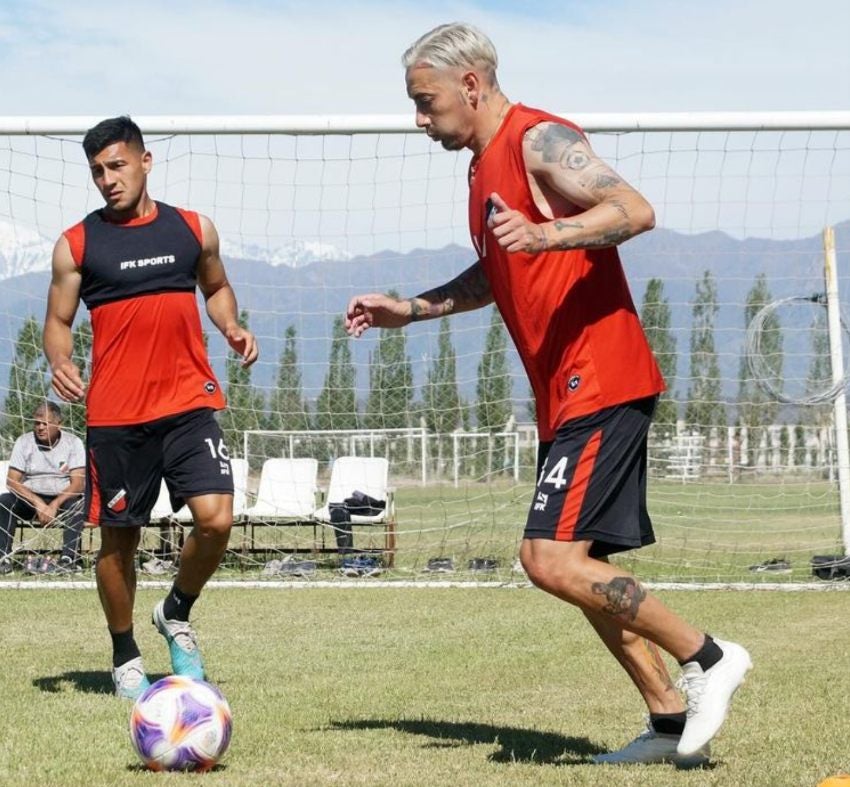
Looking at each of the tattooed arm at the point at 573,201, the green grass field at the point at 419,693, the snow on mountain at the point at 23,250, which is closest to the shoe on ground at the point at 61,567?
the green grass field at the point at 419,693

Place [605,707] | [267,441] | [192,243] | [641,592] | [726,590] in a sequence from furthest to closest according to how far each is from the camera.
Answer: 1. [267,441]
2. [726,590]
3. [192,243]
4. [605,707]
5. [641,592]

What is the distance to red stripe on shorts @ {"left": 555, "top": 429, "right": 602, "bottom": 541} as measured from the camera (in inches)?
195

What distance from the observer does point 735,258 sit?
43.3 ft

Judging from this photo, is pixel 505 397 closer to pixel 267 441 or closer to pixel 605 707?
pixel 267 441

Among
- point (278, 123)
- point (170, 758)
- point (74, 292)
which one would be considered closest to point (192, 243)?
point (74, 292)

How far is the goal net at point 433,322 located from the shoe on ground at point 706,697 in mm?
7523

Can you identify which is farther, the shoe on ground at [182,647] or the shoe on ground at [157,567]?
the shoe on ground at [157,567]

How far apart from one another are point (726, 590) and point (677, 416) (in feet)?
9.72

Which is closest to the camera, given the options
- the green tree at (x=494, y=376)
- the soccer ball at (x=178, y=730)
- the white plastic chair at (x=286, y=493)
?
the soccer ball at (x=178, y=730)

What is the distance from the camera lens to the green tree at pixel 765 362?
1355 centimetres

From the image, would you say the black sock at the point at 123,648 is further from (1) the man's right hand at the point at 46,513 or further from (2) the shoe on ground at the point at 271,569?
(1) the man's right hand at the point at 46,513

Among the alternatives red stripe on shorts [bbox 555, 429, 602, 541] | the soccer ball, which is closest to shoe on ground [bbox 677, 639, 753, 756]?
red stripe on shorts [bbox 555, 429, 602, 541]

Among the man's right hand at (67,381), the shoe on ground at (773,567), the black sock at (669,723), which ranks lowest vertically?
the shoe on ground at (773,567)

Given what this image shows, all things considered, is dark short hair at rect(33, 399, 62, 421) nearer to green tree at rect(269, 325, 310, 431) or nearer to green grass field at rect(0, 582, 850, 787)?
green tree at rect(269, 325, 310, 431)
